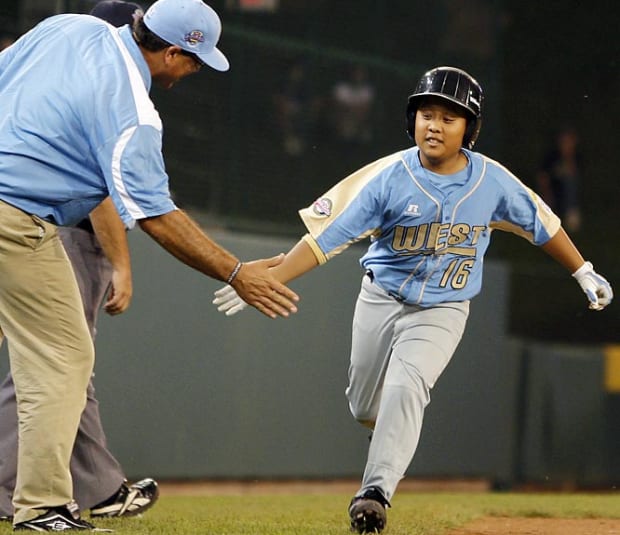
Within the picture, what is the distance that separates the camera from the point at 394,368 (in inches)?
206

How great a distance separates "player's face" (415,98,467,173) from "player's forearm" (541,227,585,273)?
23.6 inches

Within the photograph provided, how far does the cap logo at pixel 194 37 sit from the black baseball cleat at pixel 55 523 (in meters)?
1.76

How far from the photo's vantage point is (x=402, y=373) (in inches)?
203

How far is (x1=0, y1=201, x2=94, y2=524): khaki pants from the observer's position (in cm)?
444

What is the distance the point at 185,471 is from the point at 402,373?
3625mm

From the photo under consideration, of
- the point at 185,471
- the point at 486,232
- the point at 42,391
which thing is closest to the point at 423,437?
the point at 185,471

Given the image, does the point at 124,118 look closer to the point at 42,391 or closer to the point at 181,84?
the point at 42,391

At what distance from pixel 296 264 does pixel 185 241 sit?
3.00ft

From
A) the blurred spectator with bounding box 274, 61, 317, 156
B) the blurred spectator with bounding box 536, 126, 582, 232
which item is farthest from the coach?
the blurred spectator with bounding box 536, 126, 582, 232

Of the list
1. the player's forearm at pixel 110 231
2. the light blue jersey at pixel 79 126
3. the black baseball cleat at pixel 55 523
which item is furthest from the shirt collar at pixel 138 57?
the black baseball cleat at pixel 55 523

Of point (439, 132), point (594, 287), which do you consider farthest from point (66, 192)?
point (594, 287)

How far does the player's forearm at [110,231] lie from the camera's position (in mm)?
5195

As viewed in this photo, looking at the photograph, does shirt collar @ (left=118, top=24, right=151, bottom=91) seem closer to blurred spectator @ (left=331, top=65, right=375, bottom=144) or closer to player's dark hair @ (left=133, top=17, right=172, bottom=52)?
player's dark hair @ (left=133, top=17, right=172, bottom=52)

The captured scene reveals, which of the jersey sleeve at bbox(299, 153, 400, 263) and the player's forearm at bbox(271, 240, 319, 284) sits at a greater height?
the jersey sleeve at bbox(299, 153, 400, 263)
